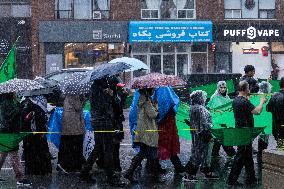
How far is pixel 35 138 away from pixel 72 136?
2.30 feet

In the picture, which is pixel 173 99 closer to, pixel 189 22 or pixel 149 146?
pixel 149 146

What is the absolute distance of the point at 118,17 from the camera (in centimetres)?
3756

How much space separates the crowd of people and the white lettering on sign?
27.1 metres

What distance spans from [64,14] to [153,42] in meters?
5.54

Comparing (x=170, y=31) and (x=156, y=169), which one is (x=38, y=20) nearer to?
(x=170, y=31)

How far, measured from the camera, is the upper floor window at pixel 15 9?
3797 centimetres

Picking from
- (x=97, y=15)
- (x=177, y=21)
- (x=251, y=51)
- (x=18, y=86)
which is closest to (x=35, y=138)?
(x=18, y=86)

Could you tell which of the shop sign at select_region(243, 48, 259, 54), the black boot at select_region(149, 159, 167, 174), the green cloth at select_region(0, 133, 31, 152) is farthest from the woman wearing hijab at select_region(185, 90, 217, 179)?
the shop sign at select_region(243, 48, 259, 54)

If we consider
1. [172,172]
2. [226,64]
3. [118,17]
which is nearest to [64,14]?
[118,17]

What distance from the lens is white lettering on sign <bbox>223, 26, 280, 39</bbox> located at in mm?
38188

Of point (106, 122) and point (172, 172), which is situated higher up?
point (106, 122)

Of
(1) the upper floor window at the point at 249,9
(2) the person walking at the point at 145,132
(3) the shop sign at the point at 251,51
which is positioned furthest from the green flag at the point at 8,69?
(1) the upper floor window at the point at 249,9

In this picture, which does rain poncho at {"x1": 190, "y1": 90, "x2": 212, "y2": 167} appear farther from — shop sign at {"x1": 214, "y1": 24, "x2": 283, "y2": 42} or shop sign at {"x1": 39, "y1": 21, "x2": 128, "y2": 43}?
shop sign at {"x1": 214, "y1": 24, "x2": 283, "y2": 42}

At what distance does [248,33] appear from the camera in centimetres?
3834
